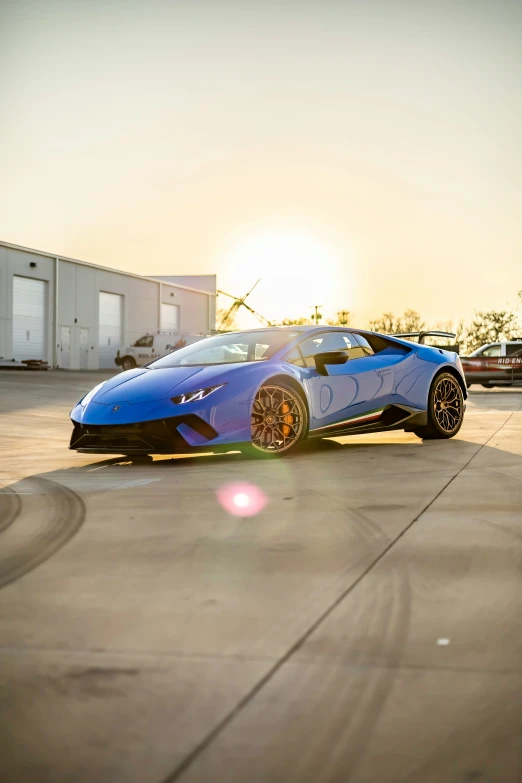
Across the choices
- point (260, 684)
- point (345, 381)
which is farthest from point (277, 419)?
point (260, 684)

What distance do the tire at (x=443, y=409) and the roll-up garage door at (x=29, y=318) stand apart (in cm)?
3561

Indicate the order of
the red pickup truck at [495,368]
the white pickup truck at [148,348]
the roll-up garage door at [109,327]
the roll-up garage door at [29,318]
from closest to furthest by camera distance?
the red pickup truck at [495,368], the roll-up garage door at [29,318], the white pickup truck at [148,348], the roll-up garage door at [109,327]

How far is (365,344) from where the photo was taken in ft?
30.4

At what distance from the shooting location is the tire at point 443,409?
976cm

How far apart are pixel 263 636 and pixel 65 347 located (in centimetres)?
4550

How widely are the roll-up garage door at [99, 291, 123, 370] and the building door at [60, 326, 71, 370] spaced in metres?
3.74

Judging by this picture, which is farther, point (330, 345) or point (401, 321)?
point (401, 321)

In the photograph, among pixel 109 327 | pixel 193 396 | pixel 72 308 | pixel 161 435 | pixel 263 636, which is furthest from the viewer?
pixel 109 327

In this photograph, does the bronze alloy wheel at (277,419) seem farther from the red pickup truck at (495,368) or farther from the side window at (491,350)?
the side window at (491,350)

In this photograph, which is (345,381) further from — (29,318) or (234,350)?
(29,318)

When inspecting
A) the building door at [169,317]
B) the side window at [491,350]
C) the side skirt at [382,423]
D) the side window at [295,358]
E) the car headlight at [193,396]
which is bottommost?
the side skirt at [382,423]

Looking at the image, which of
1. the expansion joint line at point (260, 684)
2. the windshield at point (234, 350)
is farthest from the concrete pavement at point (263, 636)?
the windshield at point (234, 350)

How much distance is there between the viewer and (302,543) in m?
4.37

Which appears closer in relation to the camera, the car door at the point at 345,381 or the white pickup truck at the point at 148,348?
the car door at the point at 345,381
